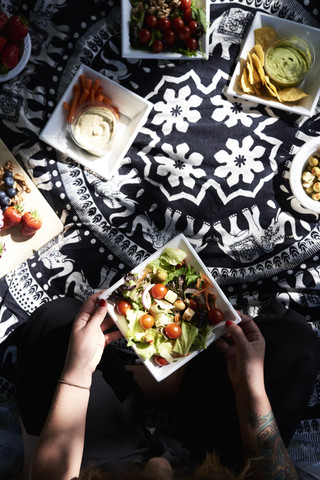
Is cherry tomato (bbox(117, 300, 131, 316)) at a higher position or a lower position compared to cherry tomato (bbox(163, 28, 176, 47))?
lower

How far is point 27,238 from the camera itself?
1635 mm

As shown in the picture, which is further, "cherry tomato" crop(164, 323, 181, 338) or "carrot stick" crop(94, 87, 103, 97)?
"carrot stick" crop(94, 87, 103, 97)

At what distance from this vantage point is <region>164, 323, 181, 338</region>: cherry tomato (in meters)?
1.41

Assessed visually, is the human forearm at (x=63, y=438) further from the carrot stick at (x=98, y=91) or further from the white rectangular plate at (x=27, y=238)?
the carrot stick at (x=98, y=91)

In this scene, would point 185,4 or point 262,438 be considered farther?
point 185,4

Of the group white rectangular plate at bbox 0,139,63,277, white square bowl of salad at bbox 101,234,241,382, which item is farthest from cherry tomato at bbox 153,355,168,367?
white rectangular plate at bbox 0,139,63,277

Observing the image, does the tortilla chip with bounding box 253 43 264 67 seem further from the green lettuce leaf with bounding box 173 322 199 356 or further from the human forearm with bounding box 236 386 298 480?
the human forearm with bounding box 236 386 298 480

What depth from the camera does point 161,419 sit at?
150 centimetres

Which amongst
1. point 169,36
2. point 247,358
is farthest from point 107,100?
point 247,358

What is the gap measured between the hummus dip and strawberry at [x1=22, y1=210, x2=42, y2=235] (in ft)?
1.06

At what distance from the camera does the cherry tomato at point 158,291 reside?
143 centimetres

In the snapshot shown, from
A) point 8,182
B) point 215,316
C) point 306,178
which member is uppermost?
point 8,182

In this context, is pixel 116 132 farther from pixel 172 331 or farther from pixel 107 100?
pixel 172 331

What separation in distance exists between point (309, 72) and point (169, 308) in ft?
3.52
